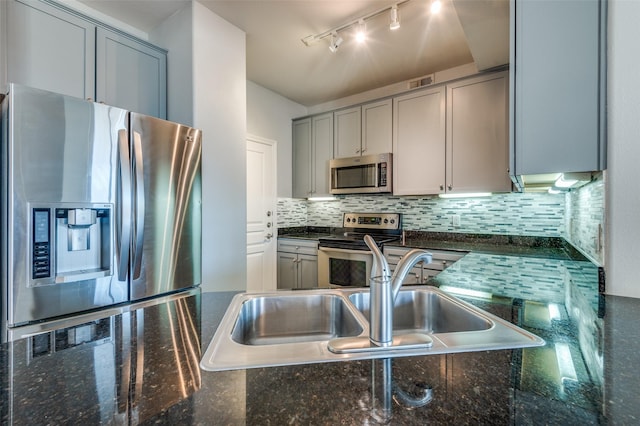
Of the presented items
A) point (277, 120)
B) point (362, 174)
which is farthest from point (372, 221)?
point (277, 120)

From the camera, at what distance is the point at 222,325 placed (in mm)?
839

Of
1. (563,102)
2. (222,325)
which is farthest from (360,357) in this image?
(563,102)

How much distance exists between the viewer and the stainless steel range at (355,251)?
3025 mm

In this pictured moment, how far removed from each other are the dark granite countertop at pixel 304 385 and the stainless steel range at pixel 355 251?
7.43 feet

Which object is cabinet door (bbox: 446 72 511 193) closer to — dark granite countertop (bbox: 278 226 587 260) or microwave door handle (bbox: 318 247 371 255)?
dark granite countertop (bbox: 278 226 587 260)

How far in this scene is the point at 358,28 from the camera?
234 centimetres

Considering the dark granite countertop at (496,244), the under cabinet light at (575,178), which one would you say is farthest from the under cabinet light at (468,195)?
the under cabinet light at (575,178)

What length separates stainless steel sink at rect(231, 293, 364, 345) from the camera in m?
1.07

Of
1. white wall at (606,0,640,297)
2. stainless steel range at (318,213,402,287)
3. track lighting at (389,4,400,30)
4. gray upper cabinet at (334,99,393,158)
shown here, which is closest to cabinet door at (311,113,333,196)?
gray upper cabinet at (334,99,393,158)

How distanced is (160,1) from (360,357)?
260cm

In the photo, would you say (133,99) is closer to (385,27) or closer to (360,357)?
(385,27)

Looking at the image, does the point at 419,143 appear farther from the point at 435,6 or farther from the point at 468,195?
the point at 435,6

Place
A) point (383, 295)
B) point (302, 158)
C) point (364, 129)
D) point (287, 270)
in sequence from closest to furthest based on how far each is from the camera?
1. point (383, 295)
2. point (364, 129)
3. point (287, 270)
4. point (302, 158)

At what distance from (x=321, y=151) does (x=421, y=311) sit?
2.89m
